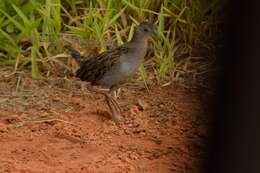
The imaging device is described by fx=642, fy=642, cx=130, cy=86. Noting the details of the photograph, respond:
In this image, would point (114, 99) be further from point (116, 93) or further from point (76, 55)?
point (76, 55)

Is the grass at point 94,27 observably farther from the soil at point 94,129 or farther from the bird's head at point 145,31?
the bird's head at point 145,31

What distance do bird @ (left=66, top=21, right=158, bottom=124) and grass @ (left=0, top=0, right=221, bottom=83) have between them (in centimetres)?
44

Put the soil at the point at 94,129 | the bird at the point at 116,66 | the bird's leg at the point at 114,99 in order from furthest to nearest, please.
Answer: the bird's leg at the point at 114,99, the bird at the point at 116,66, the soil at the point at 94,129

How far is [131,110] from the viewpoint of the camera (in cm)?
453

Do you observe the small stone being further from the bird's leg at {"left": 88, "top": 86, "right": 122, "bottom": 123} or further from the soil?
the bird's leg at {"left": 88, "top": 86, "right": 122, "bottom": 123}

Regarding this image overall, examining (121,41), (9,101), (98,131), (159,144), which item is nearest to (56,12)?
(121,41)

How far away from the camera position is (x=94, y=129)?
4.21 meters

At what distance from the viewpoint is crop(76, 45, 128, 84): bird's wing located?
4.41m

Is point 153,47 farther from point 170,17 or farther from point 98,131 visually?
point 98,131

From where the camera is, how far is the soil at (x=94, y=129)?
3.67 meters

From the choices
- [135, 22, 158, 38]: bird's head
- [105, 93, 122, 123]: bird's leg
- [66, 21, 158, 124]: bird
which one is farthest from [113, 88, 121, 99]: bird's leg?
[135, 22, 158, 38]: bird's head

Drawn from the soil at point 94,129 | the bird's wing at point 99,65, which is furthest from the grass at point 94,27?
the bird's wing at point 99,65

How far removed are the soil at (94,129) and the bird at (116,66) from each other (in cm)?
13

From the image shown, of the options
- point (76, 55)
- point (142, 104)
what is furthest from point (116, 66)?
point (76, 55)
